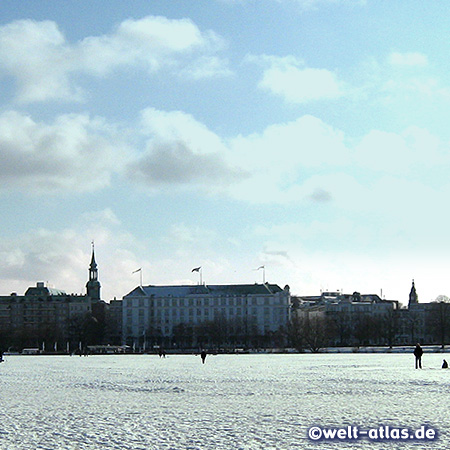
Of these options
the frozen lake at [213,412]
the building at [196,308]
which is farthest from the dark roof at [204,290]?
the frozen lake at [213,412]

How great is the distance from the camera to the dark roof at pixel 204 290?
188 metres

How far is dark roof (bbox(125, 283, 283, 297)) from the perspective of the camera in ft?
618

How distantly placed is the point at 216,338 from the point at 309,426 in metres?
141

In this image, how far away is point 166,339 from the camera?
178 meters

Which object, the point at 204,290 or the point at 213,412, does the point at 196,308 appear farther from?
the point at 213,412

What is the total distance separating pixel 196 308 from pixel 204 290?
164 inches

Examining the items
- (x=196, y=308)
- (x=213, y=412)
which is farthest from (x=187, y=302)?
(x=213, y=412)

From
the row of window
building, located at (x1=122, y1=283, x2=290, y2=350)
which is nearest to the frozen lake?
building, located at (x1=122, y1=283, x2=290, y2=350)

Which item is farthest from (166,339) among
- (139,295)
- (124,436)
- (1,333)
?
(124,436)

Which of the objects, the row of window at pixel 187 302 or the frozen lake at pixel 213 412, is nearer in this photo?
the frozen lake at pixel 213 412

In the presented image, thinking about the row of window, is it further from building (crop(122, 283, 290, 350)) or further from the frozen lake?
the frozen lake

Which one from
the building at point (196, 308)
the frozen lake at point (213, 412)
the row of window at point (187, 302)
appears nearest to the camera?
the frozen lake at point (213, 412)

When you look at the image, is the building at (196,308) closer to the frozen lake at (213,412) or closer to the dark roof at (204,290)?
the dark roof at (204,290)

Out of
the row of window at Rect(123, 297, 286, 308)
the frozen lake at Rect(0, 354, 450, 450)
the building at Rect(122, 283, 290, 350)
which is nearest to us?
the frozen lake at Rect(0, 354, 450, 450)
